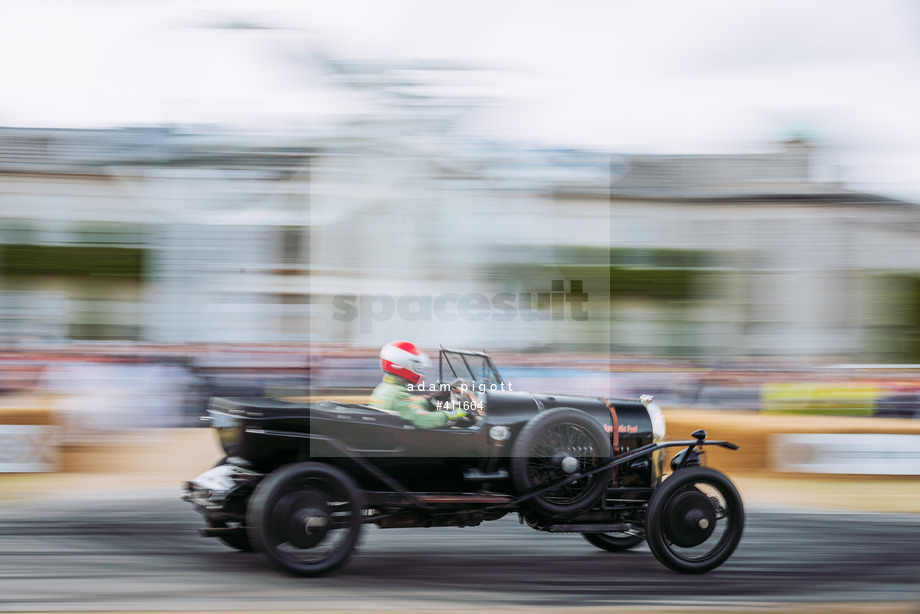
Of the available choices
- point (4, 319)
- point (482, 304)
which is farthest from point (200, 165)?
point (4, 319)

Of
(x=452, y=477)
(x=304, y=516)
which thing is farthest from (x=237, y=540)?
(x=452, y=477)

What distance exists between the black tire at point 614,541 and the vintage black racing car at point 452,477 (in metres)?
0.37

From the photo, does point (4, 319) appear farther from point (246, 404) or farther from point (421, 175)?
point (246, 404)

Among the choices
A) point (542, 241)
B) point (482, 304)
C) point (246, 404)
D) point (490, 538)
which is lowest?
point (490, 538)

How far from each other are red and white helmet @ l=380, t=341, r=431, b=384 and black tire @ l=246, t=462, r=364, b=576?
2.08 feet

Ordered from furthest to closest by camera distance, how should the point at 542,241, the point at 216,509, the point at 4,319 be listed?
the point at 4,319
the point at 542,241
the point at 216,509

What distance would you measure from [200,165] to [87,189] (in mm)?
5004

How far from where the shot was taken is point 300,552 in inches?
167

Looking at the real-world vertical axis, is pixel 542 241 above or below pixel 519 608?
above

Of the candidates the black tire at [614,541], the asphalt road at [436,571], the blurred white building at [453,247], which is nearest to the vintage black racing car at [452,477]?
the asphalt road at [436,571]

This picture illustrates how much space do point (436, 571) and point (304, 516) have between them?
818mm

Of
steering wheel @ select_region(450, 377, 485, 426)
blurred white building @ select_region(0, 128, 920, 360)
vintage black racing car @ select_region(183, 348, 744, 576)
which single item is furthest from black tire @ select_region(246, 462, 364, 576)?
blurred white building @ select_region(0, 128, 920, 360)

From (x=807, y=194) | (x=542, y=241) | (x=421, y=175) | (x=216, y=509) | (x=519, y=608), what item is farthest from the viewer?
(x=807, y=194)

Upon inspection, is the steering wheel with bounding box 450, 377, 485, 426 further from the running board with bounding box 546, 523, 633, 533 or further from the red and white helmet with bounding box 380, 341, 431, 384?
the running board with bounding box 546, 523, 633, 533
